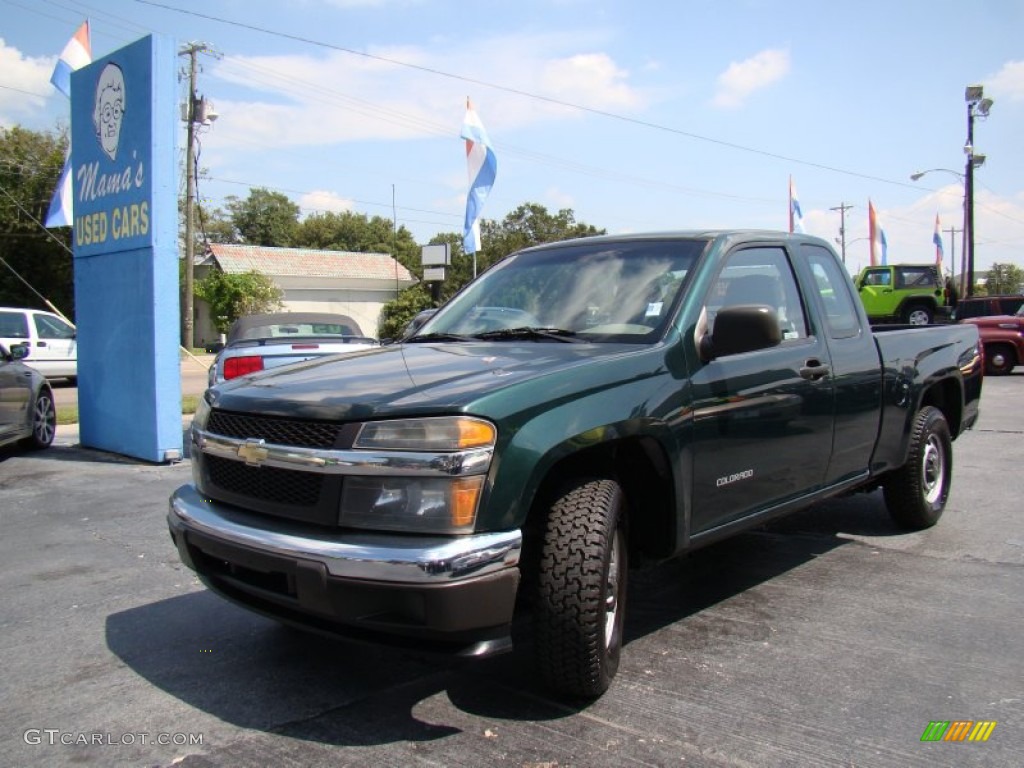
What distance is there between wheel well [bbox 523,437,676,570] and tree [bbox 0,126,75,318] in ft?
119

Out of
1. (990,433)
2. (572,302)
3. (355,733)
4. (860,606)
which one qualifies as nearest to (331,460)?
(355,733)

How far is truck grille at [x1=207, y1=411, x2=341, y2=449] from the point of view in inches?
109

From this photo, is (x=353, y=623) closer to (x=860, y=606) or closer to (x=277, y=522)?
(x=277, y=522)

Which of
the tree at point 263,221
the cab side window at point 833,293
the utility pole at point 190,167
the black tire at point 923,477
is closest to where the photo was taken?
the cab side window at point 833,293

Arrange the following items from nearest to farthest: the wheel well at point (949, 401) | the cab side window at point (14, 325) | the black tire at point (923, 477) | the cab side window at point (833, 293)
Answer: the cab side window at point (833, 293), the black tire at point (923, 477), the wheel well at point (949, 401), the cab side window at point (14, 325)

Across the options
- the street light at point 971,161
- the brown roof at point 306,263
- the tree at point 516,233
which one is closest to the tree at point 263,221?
the tree at point 516,233

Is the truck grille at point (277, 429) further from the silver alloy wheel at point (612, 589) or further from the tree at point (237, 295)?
the tree at point (237, 295)

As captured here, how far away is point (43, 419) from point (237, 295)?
94.4 ft

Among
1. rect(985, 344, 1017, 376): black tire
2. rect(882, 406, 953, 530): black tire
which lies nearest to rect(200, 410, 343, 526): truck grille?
rect(882, 406, 953, 530): black tire

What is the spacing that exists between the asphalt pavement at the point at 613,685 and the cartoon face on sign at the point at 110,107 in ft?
16.0

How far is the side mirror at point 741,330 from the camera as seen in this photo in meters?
3.37

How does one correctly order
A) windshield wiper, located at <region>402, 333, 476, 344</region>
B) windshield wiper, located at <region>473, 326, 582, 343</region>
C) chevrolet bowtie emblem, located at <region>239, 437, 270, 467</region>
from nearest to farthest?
Result: 1. chevrolet bowtie emblem, located at <region>239, 437, 270, 467</region>
2. windshield wiper, located at <region>473, 326, 582, 343</region>
3. windshield wiper, located at <region>402, 333, 476, 344</region>

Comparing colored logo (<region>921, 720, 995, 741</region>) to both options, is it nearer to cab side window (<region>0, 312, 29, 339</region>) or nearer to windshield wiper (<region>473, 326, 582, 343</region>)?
windshield wiper (<region>473, 326, 582, 343</region>)

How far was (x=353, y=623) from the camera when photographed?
263 centimetres
